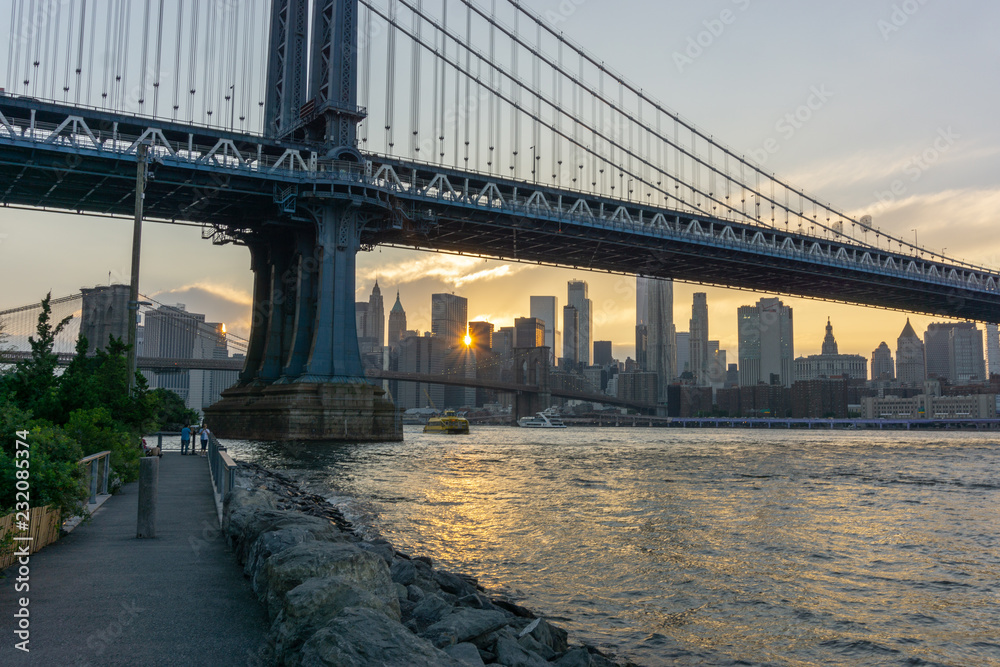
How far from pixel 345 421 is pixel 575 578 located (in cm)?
4567

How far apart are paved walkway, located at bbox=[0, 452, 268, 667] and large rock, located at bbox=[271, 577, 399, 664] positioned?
0.41 metres

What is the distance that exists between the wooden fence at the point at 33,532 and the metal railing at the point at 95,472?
267 cm

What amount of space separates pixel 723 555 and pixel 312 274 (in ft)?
183

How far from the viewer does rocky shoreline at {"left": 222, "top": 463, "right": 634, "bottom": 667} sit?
19.3 feet

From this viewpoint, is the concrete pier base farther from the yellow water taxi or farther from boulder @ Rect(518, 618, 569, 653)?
the yellow water taxi

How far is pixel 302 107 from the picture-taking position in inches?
2660

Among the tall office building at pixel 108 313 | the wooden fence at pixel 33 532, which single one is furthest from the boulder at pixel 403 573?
the tall office building at pixel 108 313

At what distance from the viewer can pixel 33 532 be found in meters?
10.5

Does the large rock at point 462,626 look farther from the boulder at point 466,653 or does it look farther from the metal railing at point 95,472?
the metal railing at point 95,472

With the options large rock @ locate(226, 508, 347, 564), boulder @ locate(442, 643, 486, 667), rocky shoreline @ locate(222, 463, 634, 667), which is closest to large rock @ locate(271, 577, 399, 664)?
rocky shoreline @ locate(222, 463, 634, 667)

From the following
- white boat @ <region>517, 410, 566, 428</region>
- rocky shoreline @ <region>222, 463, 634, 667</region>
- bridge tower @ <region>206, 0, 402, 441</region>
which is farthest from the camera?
white boat @ <region>517, 410, 566, 428</region>

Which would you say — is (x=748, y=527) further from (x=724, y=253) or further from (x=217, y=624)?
(x=724, y=253)

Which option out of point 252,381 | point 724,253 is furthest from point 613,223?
point 252,381

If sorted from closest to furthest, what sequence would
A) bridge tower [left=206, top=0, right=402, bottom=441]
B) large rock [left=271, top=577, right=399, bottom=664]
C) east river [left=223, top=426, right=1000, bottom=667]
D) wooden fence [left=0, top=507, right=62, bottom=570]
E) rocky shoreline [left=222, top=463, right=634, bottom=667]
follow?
rocky shoreline [left=222, top=463, right=634, bottom=667]
large rock [left=271, top=577, right=399, bottom=664]
wooden fence [left=0, top=507, right=62, bottom=570]
east river [left=223, top=426, right=1000, bottom=667]
bridge tower [left=206, top=0, right=402, bottom=441]
